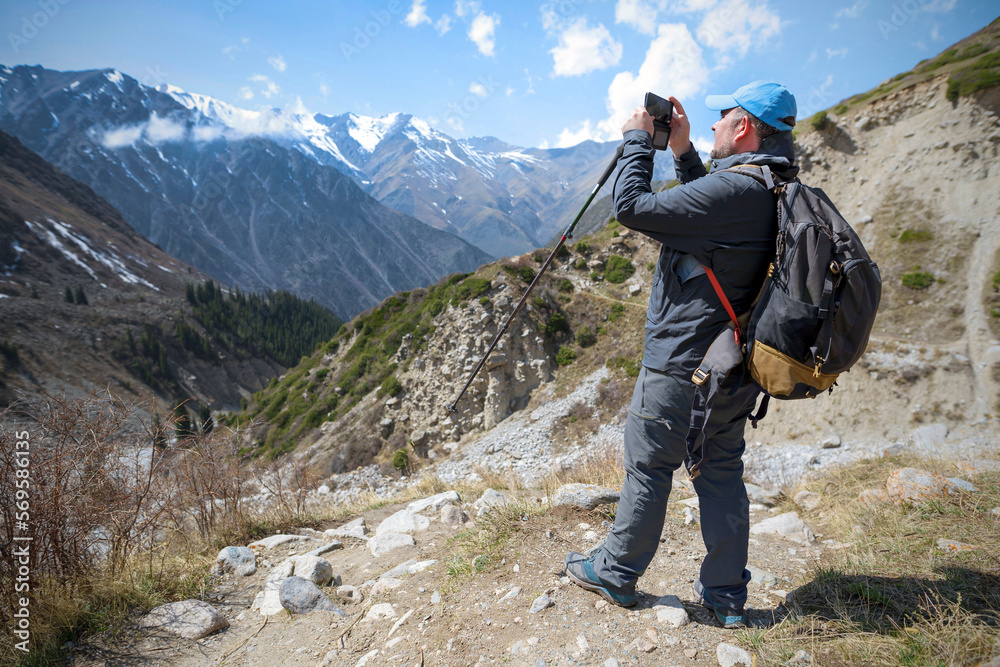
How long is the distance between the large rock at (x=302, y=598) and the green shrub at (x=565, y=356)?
619 inches

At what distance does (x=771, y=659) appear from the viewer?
197 centimetres

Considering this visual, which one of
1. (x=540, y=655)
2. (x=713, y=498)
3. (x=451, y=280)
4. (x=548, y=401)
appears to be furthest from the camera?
(x=451, y=280)

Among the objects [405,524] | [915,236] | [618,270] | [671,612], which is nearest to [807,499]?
[671,612]

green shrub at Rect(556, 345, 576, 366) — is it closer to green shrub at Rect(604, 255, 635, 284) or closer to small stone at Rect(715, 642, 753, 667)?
green shrub at Rect(604, 255, 635, 284)

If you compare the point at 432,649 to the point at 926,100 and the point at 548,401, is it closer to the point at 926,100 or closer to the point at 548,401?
the point at 548,401

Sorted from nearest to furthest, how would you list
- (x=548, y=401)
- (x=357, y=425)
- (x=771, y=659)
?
1. (x=771, y=659)
2. (x=548, y=401)
3. (x=357, y=425)

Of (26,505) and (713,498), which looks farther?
(26,505)

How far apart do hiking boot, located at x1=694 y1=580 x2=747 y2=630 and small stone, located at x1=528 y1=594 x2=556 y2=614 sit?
32.4 inches

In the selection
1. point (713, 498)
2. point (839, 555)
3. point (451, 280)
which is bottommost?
point (839, 555)

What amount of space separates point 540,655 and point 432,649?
602mm

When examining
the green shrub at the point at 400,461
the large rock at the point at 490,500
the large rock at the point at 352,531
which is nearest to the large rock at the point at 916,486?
the large rock at the point at 490,500

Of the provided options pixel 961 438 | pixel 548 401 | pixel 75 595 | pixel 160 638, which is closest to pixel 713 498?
pixel 160 638

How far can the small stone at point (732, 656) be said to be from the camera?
2.03m

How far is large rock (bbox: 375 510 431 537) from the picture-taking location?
4.73 m
